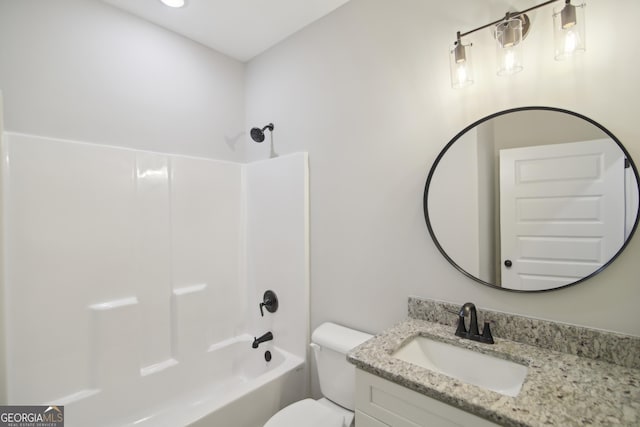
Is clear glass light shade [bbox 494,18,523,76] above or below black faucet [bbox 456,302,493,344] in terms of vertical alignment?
above

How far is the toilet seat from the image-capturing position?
4.63ft

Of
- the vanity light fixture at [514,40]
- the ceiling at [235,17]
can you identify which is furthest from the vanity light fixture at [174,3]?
the vanity light fixture at [514,40]

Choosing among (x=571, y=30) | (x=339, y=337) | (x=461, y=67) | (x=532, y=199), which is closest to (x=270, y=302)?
(x=339, y=337)

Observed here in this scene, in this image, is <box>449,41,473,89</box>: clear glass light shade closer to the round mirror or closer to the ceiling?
the round mirror

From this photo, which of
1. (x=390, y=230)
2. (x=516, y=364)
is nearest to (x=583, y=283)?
(x=516, y=364)

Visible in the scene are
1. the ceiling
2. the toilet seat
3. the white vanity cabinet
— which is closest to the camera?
the white vanity cabinet

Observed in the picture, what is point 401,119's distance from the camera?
156 centimetres

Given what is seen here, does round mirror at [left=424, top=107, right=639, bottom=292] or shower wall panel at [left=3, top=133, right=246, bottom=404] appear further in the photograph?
shower wall panel at [left=3, top=133, right=246, bottom=404]

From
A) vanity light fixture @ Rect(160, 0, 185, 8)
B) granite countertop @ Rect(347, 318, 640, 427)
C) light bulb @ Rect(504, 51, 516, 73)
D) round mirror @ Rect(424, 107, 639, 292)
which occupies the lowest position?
granite countertop @ Rect(347, 318, 640, 427)

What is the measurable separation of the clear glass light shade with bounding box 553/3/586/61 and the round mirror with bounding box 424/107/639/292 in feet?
0.69

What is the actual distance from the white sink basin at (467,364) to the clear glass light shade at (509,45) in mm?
1187

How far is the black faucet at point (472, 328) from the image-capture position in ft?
3.99

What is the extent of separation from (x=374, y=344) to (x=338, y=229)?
2.55 feet

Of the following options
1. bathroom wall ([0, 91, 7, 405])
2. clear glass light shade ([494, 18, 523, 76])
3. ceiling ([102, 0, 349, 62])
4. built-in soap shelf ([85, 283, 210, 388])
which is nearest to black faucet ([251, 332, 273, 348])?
built-in soap shelf ([85, 283, 210, 388])
